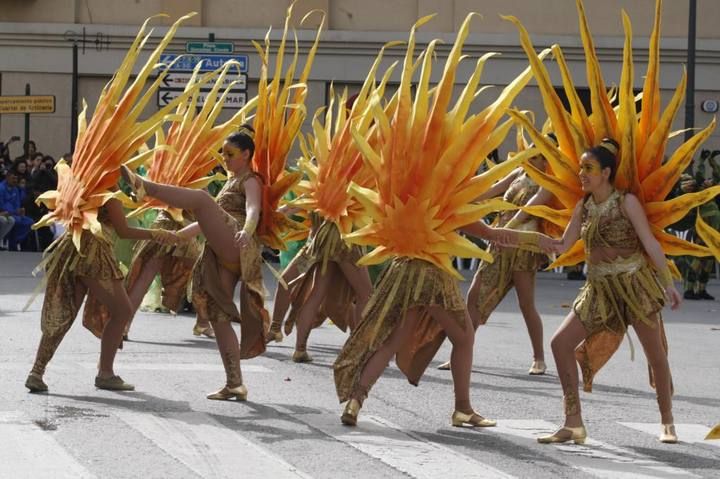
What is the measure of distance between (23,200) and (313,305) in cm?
1607

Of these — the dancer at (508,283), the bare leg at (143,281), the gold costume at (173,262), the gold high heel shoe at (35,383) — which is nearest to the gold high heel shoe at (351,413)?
the gold high heel shoe at (35,383)

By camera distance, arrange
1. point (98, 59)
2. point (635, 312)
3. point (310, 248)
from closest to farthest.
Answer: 1. point (635, 312)
2. point (310, 248)
3. point (98, 59)

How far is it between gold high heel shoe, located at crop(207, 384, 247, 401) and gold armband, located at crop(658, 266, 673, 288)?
2751mm

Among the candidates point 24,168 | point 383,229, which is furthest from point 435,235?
point 24,168

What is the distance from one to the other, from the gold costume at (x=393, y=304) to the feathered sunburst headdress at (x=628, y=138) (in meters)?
0.70

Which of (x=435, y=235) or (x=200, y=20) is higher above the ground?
(x=200, y=20)

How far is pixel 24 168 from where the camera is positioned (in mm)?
28625

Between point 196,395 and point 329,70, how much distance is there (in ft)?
77.9

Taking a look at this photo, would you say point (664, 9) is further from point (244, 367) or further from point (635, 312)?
point (635, 312)

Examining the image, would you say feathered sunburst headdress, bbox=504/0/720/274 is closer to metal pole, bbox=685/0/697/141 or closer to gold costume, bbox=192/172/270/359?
gold costume, bbox=192/172/270/359

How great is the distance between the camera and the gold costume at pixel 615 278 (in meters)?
9.09

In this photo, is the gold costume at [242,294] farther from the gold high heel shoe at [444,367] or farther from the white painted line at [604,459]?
the gold high heel shoe at [444,367]

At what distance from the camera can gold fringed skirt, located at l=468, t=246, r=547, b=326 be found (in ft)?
41.4

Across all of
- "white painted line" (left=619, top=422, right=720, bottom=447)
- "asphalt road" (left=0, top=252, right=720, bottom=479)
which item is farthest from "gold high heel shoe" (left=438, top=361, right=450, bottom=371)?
"white painted line" (left=619, top=422, right=720, bottom=447)
